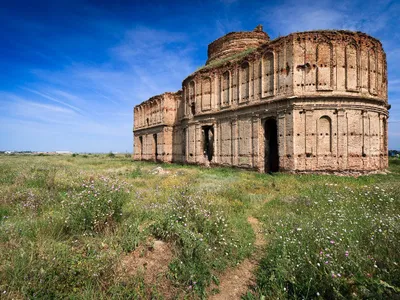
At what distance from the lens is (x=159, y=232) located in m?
5.03

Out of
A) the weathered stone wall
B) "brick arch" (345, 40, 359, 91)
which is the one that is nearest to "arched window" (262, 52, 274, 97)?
"brick arch" (345, 40, 359, 91)

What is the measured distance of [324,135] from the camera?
49.1 ft

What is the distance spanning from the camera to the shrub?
4820mm

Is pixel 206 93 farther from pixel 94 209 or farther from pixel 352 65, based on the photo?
pixel 94 209

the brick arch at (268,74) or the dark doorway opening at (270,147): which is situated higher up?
the brick arch at (268,74)

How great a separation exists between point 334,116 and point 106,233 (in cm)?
1629

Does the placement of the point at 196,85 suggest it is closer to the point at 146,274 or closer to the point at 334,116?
the point at 334,116

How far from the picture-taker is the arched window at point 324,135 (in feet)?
48.7

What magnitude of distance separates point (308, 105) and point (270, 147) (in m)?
5.23

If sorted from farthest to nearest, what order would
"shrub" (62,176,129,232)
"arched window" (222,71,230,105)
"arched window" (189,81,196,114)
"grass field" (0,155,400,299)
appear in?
1. "arched window" (189,81,196,114)
2. "arched window" (222,71,230,105)
3. "shrub" (62,176,129,232)
4. "grass field" (0,155,400,299)

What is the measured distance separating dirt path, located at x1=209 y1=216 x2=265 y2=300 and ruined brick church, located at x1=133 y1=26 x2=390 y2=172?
11837mm

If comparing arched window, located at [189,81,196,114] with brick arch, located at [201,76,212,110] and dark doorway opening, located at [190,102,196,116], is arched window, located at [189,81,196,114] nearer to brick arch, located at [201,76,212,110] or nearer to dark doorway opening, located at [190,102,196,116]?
dark doorway opening, located at [190,102,196,116]

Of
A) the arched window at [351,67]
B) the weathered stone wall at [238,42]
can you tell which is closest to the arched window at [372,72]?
the arched window at [351,67]

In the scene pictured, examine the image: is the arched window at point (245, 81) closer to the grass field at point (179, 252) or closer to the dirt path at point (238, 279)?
the grass field at point (179, 252)
